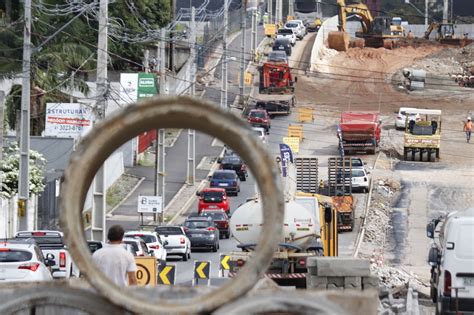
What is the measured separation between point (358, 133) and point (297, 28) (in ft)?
166

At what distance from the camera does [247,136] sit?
11.3 m

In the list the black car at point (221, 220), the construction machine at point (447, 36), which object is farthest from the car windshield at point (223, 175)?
the construction machine at point (447, 36)

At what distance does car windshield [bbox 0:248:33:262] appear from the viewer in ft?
85.5

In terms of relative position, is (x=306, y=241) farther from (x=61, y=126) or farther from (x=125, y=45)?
(x=125, y=45)

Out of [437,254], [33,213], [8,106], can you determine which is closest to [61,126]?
[33,213]

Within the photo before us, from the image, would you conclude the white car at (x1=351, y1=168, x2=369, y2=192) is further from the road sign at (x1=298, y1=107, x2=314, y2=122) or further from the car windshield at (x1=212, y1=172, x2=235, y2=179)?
the road sign at (x1=298, y1=107, x2=314, y2=122)

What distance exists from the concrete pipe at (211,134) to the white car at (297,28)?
380 feet

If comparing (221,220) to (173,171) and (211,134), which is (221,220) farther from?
(211,134)

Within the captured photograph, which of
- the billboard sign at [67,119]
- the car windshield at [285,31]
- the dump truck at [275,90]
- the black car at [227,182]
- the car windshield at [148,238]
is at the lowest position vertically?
the car windshield at [148,238]

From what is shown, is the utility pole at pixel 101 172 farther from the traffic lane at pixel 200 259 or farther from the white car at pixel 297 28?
the white car at pixel 297 28

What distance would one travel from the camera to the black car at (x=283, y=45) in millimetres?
116850

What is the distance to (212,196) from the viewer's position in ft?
209

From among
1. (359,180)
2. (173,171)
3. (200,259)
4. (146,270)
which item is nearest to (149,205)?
(200,259)

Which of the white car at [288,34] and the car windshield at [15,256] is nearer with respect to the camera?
the car windshield at [15,256]
